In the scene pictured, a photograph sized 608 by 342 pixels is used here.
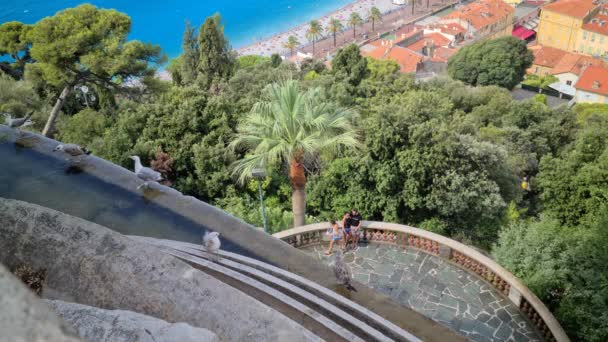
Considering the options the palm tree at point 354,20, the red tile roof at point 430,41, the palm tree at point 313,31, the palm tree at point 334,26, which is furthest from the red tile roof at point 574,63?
the palm tree at point 313,31

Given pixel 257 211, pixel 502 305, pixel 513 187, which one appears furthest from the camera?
pixel 513 187

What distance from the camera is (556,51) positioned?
7788cm

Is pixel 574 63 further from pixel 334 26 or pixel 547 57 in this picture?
pixel 334 26

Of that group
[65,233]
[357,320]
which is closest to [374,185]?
[357,320]

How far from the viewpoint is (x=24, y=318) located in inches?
61.7

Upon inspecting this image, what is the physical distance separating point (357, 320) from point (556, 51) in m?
81.2

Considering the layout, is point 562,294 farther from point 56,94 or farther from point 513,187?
point 56,94

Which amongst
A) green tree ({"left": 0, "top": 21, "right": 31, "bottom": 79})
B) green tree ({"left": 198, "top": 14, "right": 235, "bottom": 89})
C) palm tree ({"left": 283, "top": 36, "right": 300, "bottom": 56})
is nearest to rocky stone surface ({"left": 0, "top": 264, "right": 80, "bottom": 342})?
green tree ({"left": 0, "top": 21, "right": 31, "bottom": 79})

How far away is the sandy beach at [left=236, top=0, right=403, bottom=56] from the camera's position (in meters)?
77.8

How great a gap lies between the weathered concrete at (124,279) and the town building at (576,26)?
88986mm

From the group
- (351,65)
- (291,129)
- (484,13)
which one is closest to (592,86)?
(484,13)

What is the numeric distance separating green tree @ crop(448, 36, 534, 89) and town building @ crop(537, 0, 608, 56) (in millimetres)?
20659

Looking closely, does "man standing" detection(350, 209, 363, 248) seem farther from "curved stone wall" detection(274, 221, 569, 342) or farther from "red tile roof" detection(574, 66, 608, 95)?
"red tile roof" detection(574, 66, 608, 95)

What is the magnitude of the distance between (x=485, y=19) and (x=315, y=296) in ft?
290
